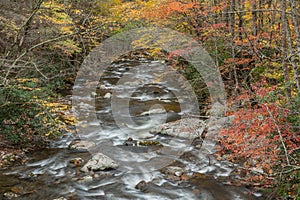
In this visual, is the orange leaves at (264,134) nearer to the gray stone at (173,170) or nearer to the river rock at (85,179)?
the gray stone at (173,170)

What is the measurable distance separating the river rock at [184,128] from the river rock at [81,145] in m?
2.42

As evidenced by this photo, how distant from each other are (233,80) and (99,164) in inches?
221

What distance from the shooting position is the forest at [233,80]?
616 centimetres

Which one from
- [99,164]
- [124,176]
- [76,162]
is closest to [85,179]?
[99,164]

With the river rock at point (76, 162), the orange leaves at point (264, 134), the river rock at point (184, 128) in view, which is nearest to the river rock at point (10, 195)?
the river rock at point (76, 162)

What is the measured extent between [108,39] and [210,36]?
11.9 meters

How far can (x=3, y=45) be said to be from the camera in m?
12.2

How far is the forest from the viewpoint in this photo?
6.16m

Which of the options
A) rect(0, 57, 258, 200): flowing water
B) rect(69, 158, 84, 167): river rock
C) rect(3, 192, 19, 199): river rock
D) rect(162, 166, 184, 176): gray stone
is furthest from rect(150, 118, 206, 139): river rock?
rect(3, 192, 19, 199): river rock

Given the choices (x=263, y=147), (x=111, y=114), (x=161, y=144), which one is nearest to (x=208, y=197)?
(x=263, y=147)

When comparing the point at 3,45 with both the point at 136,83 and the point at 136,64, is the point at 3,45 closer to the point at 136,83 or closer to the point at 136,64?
the point at 136,83

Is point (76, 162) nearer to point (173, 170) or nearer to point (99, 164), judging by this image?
point (99, 164)

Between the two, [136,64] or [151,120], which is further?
[136,64]

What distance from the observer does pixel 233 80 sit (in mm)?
10656
